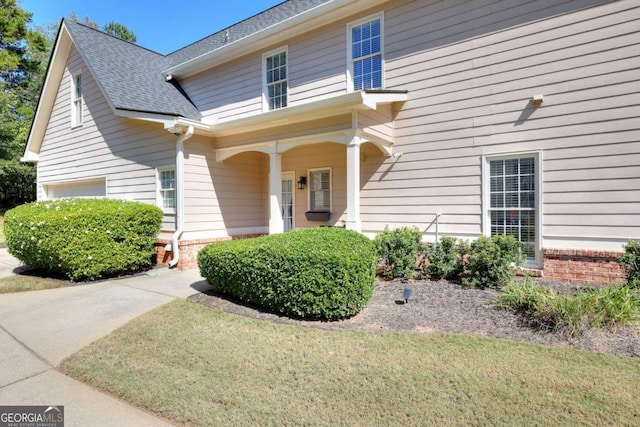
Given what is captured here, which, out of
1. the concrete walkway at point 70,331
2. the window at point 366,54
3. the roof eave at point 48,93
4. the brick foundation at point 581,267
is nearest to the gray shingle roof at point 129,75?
the roof eave at point 48,93

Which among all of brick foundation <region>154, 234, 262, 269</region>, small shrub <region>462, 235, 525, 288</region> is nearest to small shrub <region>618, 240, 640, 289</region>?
small shrub <region>462, 235, 525, 288</region>

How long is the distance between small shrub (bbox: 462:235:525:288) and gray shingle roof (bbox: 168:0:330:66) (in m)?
7.32

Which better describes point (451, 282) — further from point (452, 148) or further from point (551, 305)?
point (452, 148)

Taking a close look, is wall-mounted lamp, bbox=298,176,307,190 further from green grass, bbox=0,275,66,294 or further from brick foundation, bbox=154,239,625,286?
green grass, bbox=0,275,66,294

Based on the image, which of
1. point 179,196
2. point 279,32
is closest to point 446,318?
point 179,196

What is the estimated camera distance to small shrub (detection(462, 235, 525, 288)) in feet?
18.8

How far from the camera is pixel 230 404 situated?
2898 millimetres

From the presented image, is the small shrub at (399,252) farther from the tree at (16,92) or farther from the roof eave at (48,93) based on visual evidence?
the tree at (16,92)

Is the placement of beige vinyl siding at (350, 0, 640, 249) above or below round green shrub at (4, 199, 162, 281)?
above

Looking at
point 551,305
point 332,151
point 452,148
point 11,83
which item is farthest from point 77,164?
point 11,83

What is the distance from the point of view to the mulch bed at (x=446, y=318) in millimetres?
3795

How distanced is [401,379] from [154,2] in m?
19.9

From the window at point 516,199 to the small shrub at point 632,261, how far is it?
127 centimetres

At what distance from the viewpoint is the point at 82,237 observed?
23.9 ft
